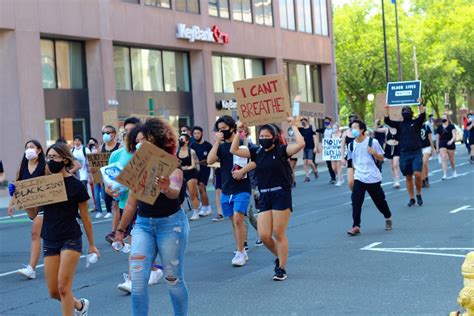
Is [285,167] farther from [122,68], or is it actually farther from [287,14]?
[287,14]

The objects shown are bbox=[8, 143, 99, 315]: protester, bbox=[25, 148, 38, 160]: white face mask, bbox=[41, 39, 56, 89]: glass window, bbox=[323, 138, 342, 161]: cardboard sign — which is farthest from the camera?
bbox=[41, 39, 56, 89]: glass window

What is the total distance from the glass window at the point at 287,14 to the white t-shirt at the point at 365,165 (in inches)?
1350

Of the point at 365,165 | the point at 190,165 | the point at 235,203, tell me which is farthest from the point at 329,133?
the point at 235,203

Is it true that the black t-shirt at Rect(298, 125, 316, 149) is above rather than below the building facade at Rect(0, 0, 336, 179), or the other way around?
below

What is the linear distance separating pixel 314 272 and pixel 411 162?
7578 mm

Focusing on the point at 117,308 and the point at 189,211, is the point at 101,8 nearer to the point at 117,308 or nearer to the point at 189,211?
the point at 189,211

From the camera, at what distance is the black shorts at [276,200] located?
30.8ft

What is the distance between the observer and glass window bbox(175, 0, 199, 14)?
37.7 metres

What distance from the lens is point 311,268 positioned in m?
10.0

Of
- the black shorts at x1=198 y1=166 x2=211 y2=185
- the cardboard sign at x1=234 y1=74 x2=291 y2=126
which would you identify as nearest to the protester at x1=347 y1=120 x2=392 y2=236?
the cardboard sign at x1=234 y1=74 x2=291 y2=126

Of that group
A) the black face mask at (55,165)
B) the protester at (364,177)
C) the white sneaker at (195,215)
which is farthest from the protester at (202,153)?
the black face mask at (55,165)

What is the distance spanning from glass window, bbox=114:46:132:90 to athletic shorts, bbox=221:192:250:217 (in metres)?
24.3

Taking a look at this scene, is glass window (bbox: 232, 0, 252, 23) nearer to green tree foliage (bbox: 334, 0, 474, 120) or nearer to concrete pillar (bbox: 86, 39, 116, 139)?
concrete pillar (bbox: 86, 39, 116, 139)

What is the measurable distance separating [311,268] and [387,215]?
341 cm
